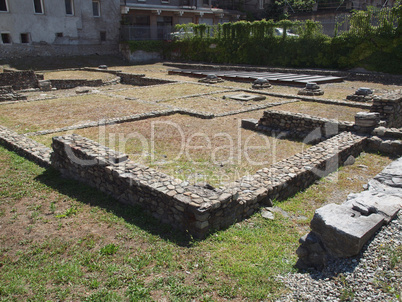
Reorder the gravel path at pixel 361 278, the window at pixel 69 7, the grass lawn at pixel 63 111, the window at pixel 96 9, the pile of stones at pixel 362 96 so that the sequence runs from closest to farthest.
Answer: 1. the gravel path at pixel 361 278
2. the grass lawn at pixel 63 111
3. the pile of stones at pixel 362 96
4. the window at pixel 69 7
5. the window at pixel 96 9

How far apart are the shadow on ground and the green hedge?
19.3m

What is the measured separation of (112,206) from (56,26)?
28885 millimetres

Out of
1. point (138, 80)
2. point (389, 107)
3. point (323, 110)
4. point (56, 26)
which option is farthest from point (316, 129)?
point (56, 26)

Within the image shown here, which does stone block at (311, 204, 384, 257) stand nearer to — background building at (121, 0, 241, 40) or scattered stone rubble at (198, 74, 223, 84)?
scattered stone rubble at (198, 74, 223, 84)

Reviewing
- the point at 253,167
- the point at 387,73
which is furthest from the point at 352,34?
the point at 253,167

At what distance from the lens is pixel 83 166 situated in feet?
20.2

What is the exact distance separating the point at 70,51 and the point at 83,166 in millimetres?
27675

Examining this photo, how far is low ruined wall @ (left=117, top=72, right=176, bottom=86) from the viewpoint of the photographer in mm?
19759

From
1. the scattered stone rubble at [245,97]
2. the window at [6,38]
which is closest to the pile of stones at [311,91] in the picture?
the scattered stone rubble at [245,97]

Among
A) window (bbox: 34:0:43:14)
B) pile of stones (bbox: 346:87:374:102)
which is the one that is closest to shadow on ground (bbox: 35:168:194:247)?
pile of stones (bbox: 346:87:374:102)

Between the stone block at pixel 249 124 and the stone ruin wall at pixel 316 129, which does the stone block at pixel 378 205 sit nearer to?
the stone ruin wall at pixel 316 129

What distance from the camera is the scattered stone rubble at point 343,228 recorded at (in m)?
Result: 3.56

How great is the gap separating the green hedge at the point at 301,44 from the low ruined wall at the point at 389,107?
1106 centimetres

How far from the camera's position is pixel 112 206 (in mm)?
5387
